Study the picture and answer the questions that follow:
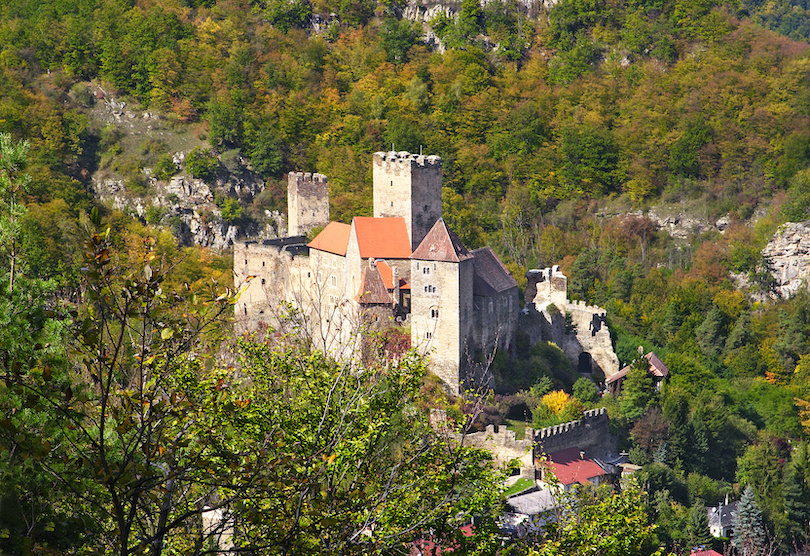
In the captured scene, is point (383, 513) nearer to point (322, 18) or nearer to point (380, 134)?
point (380, 134)

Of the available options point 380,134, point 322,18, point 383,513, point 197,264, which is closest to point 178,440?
point 383,513

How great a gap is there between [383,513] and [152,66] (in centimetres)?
6146

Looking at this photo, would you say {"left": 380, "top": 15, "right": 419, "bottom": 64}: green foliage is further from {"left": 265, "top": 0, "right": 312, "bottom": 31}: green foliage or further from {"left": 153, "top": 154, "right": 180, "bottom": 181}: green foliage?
{"left": 153, "top": 154, "right": 180, "bottom": 181}: green foliage

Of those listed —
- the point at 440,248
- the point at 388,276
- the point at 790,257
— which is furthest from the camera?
the point at 790,257

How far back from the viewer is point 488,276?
4116 cm

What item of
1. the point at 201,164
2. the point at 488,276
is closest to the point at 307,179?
the point at 488,276

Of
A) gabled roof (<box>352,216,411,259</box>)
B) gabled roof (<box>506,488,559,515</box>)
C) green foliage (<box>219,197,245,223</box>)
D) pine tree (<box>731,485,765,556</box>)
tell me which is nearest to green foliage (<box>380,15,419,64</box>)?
green foliage (<box>219,197,245,223</box>)

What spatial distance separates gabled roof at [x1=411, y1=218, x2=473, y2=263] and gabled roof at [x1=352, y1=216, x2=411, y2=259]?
104 centimetres

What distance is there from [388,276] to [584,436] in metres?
9.55

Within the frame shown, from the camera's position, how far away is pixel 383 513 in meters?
13.6

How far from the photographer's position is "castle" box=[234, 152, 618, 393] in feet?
125

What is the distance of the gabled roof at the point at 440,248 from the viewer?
3812cm

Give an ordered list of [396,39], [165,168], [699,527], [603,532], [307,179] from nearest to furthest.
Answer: [603,532], [699,527], [307,179], [165,168], [396,39]

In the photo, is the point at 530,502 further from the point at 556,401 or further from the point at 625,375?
the point at 625,375
